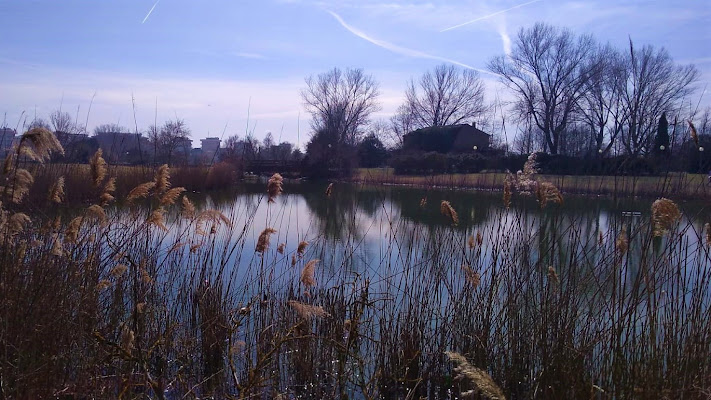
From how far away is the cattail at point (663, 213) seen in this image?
2611mm

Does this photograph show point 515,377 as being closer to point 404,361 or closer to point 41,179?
point 404,361

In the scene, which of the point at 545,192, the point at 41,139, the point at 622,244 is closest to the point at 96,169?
the point at 41,139

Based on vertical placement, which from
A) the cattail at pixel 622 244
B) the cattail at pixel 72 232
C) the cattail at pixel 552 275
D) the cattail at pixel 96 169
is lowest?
the cattail at pixel 552 275

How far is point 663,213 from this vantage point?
8.61 ft

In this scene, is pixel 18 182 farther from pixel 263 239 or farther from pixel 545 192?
pixel 545 192

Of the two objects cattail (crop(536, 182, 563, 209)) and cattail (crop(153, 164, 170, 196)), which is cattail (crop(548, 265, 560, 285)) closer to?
cattail (crop(536, 182, 563, 209))

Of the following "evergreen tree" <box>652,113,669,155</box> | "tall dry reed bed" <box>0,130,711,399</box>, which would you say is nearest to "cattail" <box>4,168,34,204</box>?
"tall dry reed bed" <box>0,130,711,399</box>

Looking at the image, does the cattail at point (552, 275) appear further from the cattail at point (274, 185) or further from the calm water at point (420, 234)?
the cattail at point (274, 185)

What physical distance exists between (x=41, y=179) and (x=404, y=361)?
4206 millimetres

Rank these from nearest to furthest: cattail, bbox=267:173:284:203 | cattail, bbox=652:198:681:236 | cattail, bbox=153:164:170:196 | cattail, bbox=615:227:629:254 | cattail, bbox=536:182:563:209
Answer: cattail, bbox=652:198:681:236 < cattail, bbox=615:227:629:254 < cattail, bbox=536:182:563:209 < cattail, bbox=153:164:170:196 < cattail, bbox=267:173:284:203

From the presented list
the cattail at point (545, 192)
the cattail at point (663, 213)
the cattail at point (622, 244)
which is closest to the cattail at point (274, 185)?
the cattail at point (545, 192)

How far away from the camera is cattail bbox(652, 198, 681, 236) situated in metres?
2.61

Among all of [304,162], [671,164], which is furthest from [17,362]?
[304,162]

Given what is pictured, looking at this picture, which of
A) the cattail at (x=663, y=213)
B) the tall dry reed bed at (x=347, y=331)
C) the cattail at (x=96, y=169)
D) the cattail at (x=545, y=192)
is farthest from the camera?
the cattail at (x=96, y=169)
